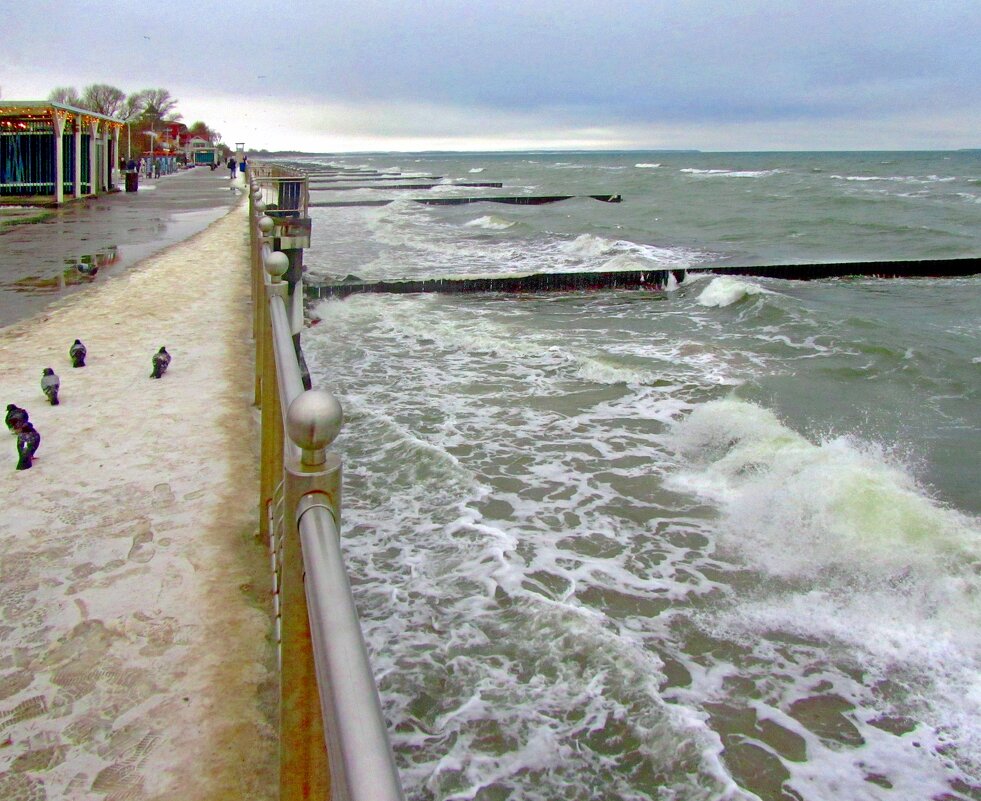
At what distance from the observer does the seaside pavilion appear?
24625mm

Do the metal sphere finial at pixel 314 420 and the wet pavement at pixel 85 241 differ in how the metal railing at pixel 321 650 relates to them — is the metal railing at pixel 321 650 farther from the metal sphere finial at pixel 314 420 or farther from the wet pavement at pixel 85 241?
the wet pavement at pixel 85 241

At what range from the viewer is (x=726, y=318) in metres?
14.5

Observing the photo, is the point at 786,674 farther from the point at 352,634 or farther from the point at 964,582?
the point at 352,634

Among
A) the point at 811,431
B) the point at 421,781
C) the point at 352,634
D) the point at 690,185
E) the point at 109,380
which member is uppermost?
the point at 690,185

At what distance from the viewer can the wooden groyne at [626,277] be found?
51.4ft

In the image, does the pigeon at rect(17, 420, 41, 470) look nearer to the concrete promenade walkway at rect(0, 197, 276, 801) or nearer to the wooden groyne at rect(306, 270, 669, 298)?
the concrete promenade walkway at rect(0, 197, 276, 801)

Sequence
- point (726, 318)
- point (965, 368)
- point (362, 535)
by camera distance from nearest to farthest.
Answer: point (362, 535) → point (965, 368) → point (726, 318)

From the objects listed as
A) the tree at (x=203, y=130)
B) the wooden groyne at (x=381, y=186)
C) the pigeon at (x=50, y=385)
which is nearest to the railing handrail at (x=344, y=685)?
the pigeon at (x=50, y=385)

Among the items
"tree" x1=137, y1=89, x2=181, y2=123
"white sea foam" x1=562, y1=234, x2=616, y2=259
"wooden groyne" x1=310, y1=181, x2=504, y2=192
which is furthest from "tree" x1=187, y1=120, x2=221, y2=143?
"white sea foam" x1=562, y1=234, x2=616, y2=259

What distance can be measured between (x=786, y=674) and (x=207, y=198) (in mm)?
32224

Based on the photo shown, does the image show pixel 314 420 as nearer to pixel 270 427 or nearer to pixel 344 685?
pixel 344 685

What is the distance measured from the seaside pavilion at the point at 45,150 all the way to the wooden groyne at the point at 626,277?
15.2 m

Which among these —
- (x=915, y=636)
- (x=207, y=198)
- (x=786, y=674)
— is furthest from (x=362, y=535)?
(x=207, y=198)

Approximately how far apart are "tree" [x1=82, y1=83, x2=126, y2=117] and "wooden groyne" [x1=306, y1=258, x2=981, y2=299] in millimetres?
69369
